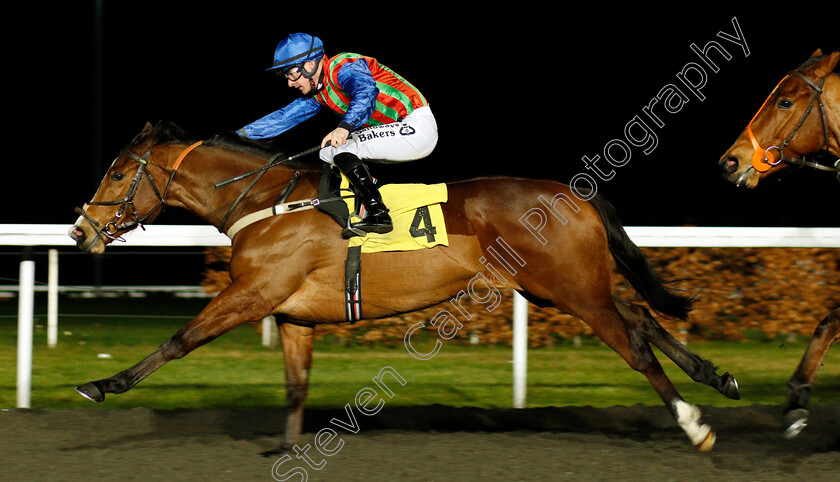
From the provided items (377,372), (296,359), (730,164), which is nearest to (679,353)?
(730,164)

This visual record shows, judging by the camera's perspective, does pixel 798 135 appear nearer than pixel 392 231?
No

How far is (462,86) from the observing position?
16.7 meters

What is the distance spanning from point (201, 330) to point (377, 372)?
2463mm

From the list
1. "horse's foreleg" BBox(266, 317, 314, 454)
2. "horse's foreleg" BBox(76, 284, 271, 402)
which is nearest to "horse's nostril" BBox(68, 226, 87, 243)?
"horse's foreleg" BBox(76, 284, 271, 402)

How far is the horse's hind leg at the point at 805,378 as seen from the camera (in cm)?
364

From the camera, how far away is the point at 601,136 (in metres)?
14.9

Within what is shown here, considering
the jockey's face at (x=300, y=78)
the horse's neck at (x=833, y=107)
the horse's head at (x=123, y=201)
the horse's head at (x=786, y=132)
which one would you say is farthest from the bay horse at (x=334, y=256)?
the horse's neck at (x=833, y=107)

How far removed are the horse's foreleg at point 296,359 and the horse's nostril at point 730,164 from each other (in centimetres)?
208

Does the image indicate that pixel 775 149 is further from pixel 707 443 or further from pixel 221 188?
pixel 221 188

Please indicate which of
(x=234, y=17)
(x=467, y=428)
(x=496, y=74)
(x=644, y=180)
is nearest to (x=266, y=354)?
(x=467, y=428)

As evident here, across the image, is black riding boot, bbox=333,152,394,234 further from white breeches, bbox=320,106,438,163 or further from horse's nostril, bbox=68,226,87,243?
horse's nostril, bbox=68,226,87,243

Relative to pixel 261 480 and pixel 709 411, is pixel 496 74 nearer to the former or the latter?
pixel 709 411

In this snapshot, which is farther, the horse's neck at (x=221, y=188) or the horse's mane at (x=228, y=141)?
the horse's mane at (x=228, y=141)

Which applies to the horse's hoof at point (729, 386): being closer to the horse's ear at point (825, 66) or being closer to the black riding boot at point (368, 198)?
the horse's ear at point (825, 66)
